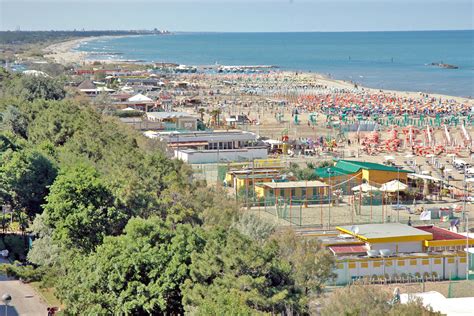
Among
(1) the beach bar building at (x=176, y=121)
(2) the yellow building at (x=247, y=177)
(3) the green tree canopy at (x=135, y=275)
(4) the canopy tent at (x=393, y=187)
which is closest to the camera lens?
(3) the green tree canopy at (x=135, y=275)

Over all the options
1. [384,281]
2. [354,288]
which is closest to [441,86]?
[384,281]

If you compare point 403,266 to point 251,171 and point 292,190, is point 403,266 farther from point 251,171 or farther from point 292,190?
point 251,171

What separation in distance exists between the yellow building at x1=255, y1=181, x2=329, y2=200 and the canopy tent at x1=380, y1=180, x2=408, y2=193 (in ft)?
6.39

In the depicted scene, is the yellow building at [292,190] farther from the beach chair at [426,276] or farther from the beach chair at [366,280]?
the beach chair at [366,280]

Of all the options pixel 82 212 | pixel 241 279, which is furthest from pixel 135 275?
pixel 82 212

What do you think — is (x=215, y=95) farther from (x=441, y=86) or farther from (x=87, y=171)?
(x=87, y=171)

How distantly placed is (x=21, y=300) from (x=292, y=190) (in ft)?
43.8

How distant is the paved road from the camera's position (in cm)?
1609

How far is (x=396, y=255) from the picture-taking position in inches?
781

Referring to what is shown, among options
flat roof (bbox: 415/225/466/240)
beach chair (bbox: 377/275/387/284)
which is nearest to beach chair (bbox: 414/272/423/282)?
beach chair (bbox: 377/275/387/284)

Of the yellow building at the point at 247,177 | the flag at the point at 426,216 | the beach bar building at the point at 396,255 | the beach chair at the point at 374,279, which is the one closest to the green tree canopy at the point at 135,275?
the beach chair at the point at 374,279

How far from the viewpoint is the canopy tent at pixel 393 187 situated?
29094mm

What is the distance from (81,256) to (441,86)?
67407mm

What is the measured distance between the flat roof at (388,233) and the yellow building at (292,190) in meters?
6.71
